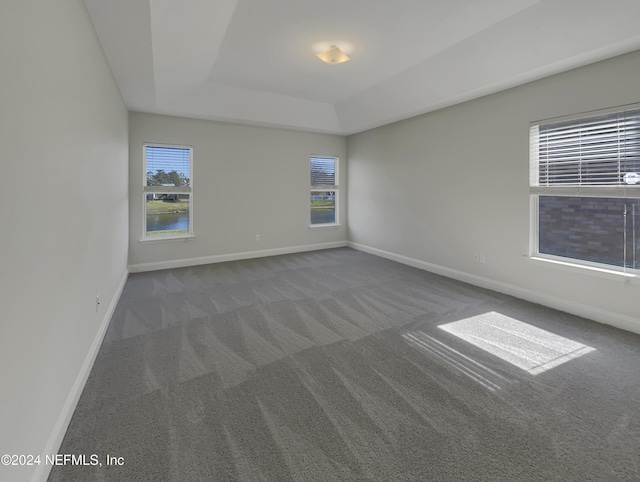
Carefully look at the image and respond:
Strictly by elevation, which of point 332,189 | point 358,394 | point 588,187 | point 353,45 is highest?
point 353,45

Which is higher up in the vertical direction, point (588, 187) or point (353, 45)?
point (353, 45)

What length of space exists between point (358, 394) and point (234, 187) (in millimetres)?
4541

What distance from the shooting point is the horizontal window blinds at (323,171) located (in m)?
6.64

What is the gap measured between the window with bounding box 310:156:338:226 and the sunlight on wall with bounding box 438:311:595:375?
4.20 meters

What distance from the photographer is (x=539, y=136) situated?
352 centimetres

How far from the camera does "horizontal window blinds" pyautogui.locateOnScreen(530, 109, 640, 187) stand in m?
2.87

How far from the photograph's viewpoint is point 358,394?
200 cm

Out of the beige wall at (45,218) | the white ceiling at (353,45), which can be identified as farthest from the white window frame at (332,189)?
the beige wall at (45,218)

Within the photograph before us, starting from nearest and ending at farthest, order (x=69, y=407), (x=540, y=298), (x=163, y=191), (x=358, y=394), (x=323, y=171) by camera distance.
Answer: (x=69, y=407)
(x=358, y=394)
(x=540, y=298)
(x=163, y=191)
(x=323, y=171)

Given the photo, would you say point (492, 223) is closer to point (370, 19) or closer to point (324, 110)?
point (370, 19)

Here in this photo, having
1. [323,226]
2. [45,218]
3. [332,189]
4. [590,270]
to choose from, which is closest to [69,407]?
[45,218]

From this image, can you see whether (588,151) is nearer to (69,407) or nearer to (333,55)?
(333,55)

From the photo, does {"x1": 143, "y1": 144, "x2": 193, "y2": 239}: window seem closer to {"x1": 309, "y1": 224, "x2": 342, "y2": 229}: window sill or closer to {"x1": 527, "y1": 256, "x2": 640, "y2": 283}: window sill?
{"x1": 309, "y1": 224, "x2": 342, "y2": 229}: window sill

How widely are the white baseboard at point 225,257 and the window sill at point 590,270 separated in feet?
13.0
